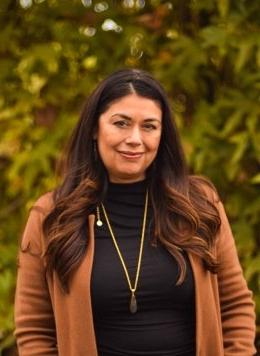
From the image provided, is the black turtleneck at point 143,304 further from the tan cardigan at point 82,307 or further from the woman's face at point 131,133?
the woman's face at point 131,133

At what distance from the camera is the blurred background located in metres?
3.19

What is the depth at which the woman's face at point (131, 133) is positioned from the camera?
225 cm

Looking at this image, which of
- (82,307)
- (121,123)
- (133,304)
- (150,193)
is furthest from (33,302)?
(121,123)

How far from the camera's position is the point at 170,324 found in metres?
2.25

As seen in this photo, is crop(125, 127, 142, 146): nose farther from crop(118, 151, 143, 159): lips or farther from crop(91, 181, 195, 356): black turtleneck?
crop(91, 181, 195, 356): black turtleneck

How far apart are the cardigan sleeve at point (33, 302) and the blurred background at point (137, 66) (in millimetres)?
1005


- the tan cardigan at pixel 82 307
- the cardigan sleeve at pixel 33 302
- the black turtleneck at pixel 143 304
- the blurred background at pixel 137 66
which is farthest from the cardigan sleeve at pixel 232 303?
the blurred background at pixel 137 66

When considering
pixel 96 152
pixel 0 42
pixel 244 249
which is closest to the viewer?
pixel 96 152

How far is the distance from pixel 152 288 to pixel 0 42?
1.69 meters

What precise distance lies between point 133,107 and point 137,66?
129 cm

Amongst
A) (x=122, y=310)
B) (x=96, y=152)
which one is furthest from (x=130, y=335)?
(x=96, y=152)

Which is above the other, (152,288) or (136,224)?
(136,224)

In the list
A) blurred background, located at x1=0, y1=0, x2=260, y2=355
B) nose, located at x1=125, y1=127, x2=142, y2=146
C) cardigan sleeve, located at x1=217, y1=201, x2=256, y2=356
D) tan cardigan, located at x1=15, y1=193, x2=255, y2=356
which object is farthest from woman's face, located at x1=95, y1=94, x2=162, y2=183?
blurred background, located at x1=0, y1=0, x2=260, y2=355

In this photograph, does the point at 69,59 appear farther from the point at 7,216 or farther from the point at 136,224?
the point at 136,224
